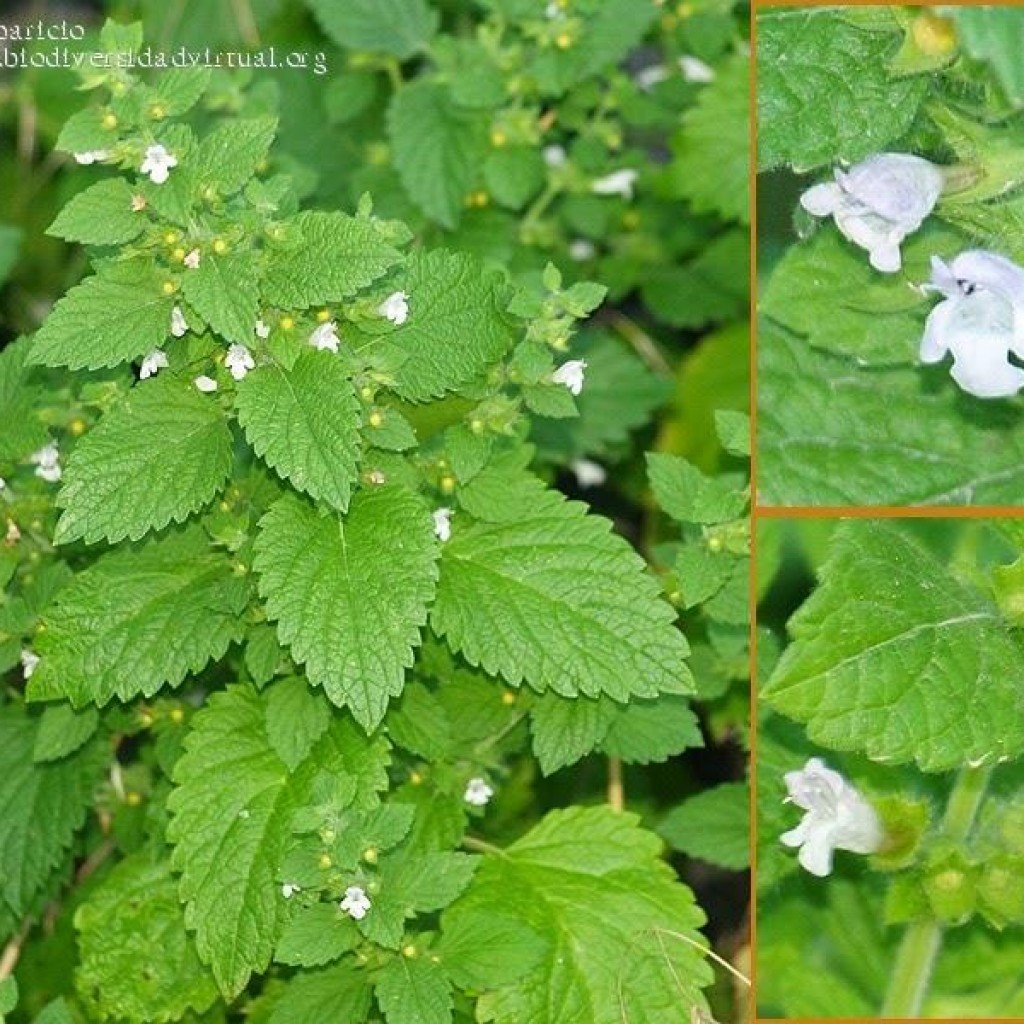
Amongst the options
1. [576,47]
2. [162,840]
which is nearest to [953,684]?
[162,840]

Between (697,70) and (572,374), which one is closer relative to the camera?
(572,374)

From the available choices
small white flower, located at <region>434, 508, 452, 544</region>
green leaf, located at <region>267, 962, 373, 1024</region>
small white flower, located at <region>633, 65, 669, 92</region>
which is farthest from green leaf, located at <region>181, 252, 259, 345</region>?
small white flower, located at <region>633, 65, 669, 92</region>

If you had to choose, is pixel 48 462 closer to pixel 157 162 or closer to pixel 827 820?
pixel 157 162

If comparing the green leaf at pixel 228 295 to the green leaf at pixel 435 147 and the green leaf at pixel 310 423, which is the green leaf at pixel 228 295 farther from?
the green leaf at pixel 435 147

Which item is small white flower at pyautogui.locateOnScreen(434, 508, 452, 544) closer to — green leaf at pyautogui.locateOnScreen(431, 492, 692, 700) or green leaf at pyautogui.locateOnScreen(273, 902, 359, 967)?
green leaf at pyautogui.locateOnScreen(431, 492, 692, 700)

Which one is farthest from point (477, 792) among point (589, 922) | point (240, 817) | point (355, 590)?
point (355, 590)

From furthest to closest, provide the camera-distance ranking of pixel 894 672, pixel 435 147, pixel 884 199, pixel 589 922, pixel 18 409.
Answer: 1. pixel 435 147
2. pixel 18 409
3. pixel 589 922
4. pixel 884 199
5. pixel 894 672

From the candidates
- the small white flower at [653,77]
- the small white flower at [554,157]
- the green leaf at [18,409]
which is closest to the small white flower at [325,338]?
the green leaf at [18,409]

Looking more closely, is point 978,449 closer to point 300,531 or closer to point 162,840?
point 300,531
